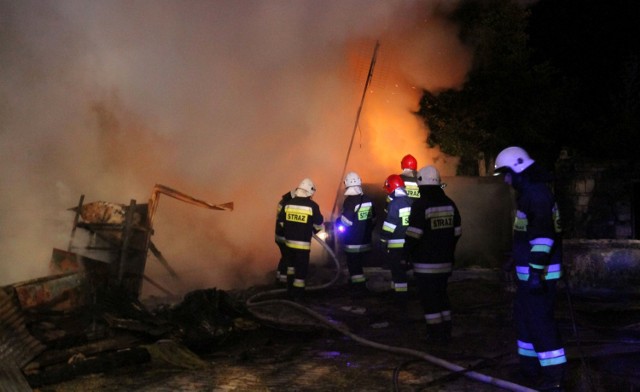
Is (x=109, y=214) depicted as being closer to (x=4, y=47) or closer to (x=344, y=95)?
(x=4, y=47)

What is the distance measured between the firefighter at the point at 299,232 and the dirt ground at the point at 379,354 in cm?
42

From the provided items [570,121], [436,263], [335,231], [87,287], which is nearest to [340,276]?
Answer: [335,231]

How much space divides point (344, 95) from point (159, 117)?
13.4ft

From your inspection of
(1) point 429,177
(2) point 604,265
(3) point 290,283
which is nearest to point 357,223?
(3) point 290,283

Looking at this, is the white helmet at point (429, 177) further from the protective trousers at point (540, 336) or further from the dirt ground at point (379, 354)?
the protective trousers at point (540, 336)

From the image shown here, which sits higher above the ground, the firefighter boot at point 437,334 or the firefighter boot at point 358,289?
the firefighter boot at point 358,289

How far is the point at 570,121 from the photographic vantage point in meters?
18.0

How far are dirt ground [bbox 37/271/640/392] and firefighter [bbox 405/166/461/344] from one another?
21 cm

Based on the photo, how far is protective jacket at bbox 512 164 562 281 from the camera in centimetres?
409

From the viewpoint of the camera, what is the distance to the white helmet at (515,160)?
14.2ft

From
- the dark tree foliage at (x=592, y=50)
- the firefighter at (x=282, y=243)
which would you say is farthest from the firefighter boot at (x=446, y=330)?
the dark tree foliage at (x=592, y=50)

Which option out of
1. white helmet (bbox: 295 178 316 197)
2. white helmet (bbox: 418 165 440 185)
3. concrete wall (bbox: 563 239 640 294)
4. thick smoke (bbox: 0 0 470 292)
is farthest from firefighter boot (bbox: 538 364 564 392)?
thick smoke (bbox: 0 0 470 292)

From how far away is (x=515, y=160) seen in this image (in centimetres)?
434

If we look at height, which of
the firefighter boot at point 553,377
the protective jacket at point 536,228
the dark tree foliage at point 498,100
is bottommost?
the firefighter boot at point 553,377
